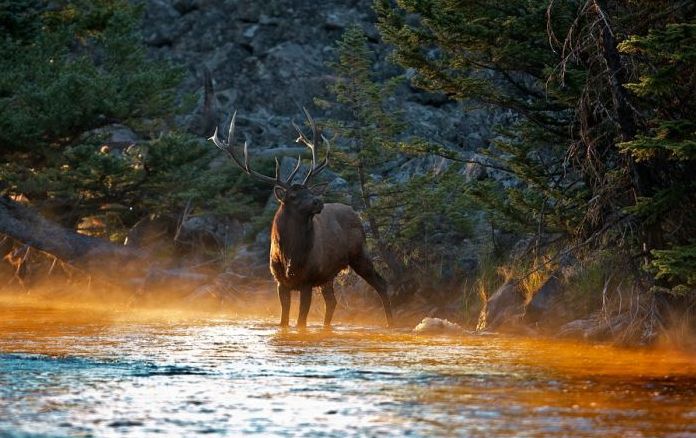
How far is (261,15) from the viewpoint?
113 feet

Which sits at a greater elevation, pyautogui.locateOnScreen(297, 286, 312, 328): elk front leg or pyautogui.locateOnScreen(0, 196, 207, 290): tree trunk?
pyautogui.locateOnScreen(0, 196, 207, 290): tree trunk

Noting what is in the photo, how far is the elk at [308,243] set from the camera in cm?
1446

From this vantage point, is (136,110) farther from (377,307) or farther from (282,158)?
(377,307)

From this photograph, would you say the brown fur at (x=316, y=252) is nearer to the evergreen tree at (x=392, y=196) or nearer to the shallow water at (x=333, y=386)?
the evergreen tree at (x=392, y=196)

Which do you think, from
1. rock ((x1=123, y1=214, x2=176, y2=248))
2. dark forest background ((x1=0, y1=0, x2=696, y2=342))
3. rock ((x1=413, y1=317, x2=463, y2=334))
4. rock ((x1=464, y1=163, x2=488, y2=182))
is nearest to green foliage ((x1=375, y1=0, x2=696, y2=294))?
dark forest background ((x1=0, y1=0, x2=696, y2=342))

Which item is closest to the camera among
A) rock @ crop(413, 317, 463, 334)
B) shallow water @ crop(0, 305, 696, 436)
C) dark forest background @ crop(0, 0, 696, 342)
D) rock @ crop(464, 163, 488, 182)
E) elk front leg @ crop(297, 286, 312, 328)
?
shallow water @ crop(0, 305, 696, 436)

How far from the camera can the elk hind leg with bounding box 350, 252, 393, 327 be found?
15.8 m

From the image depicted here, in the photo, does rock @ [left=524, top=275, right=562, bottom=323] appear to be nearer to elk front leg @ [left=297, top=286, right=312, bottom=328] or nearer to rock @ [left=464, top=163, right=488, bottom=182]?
elk front leg @ [left=297, top=286, right=312, bottom=328]

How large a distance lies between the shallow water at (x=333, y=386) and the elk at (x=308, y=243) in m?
1.72

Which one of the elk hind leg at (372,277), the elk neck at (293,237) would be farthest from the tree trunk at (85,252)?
the elk neck at (293,237)

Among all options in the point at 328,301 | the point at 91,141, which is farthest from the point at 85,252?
the point at 328,301

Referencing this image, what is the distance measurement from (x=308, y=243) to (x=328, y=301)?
1.35 meters

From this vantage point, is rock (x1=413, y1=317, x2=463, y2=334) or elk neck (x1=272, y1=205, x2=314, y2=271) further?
elk neck (x1=272, y1=205, x2=314, y2=271)

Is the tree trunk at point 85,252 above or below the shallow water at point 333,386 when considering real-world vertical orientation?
above
